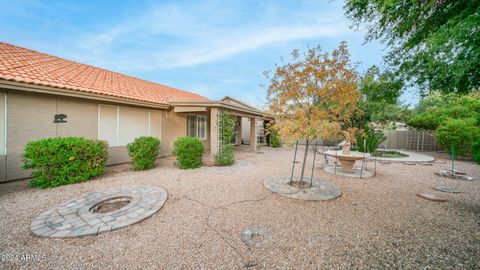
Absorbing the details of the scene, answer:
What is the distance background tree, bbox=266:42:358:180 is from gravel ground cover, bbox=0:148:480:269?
1.77m

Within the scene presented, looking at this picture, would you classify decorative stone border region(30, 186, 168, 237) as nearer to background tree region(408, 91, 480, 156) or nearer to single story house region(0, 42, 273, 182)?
single story house region(0, 42, 273, 182)

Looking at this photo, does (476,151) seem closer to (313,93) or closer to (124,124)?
(313,93)

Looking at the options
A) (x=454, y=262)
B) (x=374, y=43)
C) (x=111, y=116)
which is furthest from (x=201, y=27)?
(x=454, y=262)

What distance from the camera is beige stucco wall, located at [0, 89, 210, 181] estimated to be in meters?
4.78

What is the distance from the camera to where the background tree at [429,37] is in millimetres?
2852

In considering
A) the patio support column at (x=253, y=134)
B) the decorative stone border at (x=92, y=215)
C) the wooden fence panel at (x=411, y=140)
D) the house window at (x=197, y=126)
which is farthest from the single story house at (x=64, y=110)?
the wooden fence panel at (x=411, y=140)

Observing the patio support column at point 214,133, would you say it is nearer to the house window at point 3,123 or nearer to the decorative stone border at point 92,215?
the decorative stone border at point 92,215

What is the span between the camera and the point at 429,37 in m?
3.66

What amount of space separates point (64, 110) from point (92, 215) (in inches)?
181

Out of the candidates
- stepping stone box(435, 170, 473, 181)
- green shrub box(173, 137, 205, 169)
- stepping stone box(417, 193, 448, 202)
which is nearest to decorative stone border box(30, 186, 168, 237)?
green shrub box(173, 137, 205, 169)

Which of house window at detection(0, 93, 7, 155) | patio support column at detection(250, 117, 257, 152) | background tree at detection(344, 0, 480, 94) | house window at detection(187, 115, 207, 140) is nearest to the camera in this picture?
background tree at detection(344, 0, 480, 94)

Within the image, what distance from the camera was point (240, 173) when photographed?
253 inches

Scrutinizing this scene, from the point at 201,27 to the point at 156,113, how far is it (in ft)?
20.5

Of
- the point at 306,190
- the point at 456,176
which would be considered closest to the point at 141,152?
the point at 306,190
